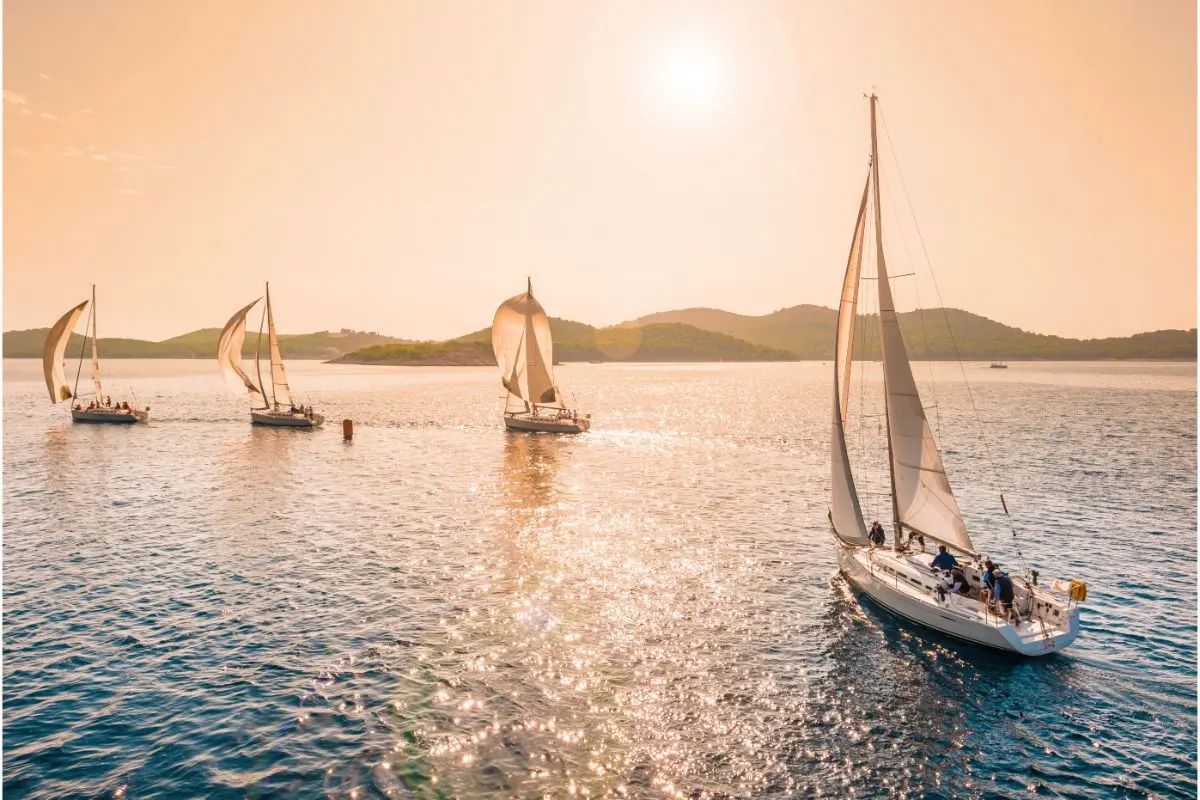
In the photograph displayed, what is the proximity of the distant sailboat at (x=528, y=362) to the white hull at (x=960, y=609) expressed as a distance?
50327mm

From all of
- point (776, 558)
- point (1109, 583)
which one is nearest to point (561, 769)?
point (776, 558)

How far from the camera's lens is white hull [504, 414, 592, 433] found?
246 ft

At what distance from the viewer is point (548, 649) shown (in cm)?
2211

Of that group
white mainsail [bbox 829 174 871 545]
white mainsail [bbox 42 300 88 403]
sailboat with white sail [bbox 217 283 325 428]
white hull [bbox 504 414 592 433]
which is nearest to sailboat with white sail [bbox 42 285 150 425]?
white mainsail [bbox 42 300 88 403]

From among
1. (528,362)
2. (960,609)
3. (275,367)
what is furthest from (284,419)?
(960,609)

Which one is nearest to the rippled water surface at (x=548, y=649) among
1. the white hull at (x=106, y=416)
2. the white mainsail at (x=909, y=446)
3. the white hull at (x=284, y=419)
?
the white mainsail at (x=909, y=446)

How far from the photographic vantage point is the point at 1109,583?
28844 mm

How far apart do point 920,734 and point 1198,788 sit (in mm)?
6245

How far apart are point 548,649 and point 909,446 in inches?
658

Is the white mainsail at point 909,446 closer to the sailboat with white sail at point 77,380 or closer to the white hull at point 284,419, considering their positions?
the white hull at point 284,419

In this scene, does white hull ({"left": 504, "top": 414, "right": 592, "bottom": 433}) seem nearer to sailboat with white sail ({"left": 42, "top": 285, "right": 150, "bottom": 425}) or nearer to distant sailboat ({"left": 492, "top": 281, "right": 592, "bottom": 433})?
distant sailboat ({"left": 492, "top": 281, "right": 592, "bottom": 433})

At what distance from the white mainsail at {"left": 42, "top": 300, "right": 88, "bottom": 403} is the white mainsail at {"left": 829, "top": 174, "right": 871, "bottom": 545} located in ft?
307

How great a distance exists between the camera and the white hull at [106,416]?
79.9m

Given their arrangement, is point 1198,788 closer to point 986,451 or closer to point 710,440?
point 986,451
